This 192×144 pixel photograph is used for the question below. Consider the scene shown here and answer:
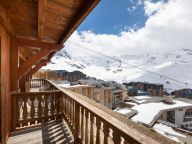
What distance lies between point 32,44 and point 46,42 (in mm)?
378

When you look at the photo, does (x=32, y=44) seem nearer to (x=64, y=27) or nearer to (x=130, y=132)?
(x=64, y=27)

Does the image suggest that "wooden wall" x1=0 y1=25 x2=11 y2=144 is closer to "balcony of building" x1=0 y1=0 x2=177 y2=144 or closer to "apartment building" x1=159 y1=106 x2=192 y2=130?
"balcony of building" x1=0 y1=0 x2=177 y2=144

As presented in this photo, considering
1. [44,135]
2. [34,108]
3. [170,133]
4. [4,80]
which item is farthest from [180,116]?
[4,80]

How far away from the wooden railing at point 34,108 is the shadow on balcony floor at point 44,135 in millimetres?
297

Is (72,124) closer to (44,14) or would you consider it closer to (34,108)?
(34,108)

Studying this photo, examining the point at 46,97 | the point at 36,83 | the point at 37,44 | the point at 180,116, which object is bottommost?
the point at 180,116

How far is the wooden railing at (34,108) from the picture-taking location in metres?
4.15

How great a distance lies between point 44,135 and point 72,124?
71 cm

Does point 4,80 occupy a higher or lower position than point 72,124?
higher

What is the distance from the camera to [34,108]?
451cm

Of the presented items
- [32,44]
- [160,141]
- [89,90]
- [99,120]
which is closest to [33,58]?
[32,44]

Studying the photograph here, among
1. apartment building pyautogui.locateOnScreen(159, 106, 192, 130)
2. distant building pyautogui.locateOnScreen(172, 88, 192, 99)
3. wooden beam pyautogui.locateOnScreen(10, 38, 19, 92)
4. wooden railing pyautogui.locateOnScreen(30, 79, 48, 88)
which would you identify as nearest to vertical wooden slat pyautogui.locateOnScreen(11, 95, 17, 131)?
wooden beam pyautogui.locateOnScreen(10, 38, 19, 92)

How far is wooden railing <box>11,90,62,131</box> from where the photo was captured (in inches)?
163

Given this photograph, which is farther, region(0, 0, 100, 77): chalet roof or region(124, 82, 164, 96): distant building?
region(124, 82, 164, 96): distant building
